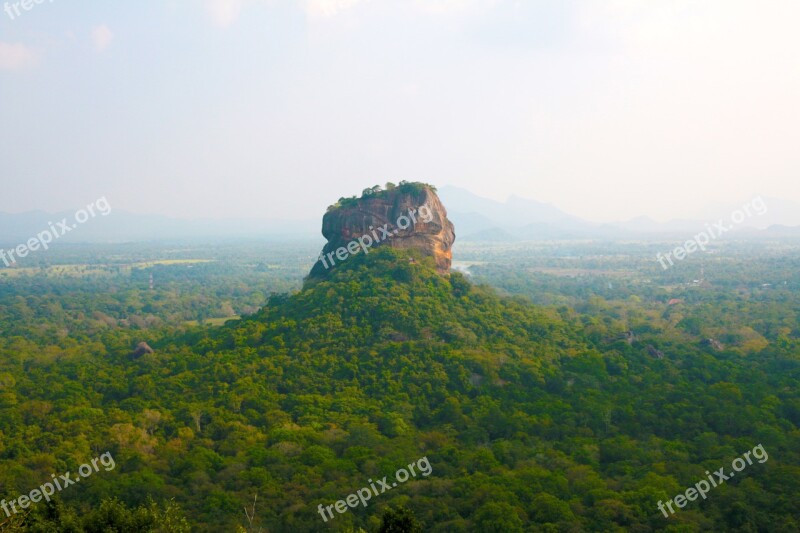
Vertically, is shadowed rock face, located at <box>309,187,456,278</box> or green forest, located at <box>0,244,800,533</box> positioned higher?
shadowed rock face, located at <box>309,187,456,278</box>

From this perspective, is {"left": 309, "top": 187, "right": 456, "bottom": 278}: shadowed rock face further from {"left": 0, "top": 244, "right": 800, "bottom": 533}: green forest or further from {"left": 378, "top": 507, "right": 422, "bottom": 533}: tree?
{"left": 378, "top": 507, "right": 422, "bottom": 533}: tree

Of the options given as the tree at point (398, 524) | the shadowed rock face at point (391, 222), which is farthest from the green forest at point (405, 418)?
the shadowed rock face at point (391, 222)

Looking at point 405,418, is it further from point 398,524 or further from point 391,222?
point 391,222

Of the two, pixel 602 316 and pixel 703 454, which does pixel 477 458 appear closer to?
pixel 703 454

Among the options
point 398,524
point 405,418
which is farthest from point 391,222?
point 398,524

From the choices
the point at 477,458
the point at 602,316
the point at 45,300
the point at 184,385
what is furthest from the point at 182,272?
the point at 477,458

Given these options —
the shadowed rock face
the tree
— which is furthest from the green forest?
the shadowed rock face

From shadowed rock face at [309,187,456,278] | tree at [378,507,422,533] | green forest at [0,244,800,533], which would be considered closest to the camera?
tree at [378,507,422,533]

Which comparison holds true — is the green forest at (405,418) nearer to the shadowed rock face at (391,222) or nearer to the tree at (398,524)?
the tree at (398,524)
